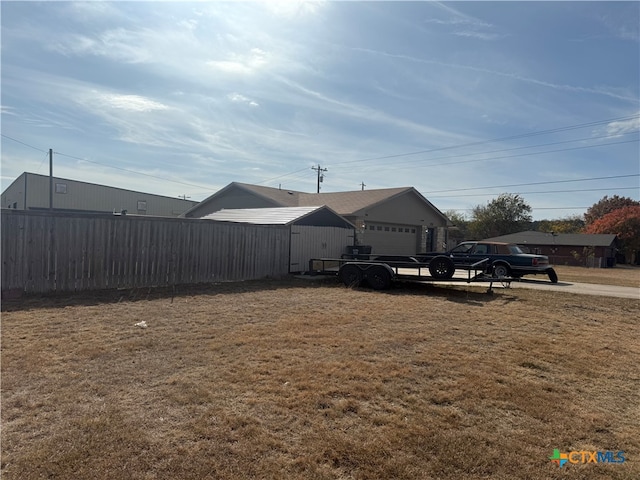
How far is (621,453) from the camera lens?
9.69ft

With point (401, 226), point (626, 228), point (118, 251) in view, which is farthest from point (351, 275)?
point (626, 228)

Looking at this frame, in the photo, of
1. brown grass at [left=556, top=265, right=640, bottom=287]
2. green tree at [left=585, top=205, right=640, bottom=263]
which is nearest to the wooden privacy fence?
brown grass at [left=556, top=265, right=640, bottom=287]

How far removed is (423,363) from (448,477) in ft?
7.31

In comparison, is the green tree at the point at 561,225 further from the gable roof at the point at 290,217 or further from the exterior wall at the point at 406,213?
the gable roof at the point at 290,217

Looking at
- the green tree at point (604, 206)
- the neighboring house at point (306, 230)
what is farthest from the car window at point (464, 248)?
the green tree at point (604, 206)

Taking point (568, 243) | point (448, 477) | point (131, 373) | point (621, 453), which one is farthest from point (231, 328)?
point (568, 243)

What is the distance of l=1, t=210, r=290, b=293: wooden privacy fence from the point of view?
892cm

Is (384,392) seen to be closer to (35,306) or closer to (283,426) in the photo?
(283,426)

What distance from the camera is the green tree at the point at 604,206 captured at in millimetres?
65250

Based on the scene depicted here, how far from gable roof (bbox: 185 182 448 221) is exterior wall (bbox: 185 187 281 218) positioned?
0.26m

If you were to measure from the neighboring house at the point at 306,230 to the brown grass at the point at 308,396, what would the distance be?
26.2ft

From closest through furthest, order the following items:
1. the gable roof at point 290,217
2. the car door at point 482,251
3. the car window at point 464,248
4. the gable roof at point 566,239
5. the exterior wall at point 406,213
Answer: the car door at point 482,251, the gable roof at point 290,217, the car window at point 464,248, the exterior wall at point 406,213, the gable roof at point 566,239

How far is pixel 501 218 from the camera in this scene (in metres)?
56.6

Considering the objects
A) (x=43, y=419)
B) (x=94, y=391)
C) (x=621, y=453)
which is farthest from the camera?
(x=94, y=391)
